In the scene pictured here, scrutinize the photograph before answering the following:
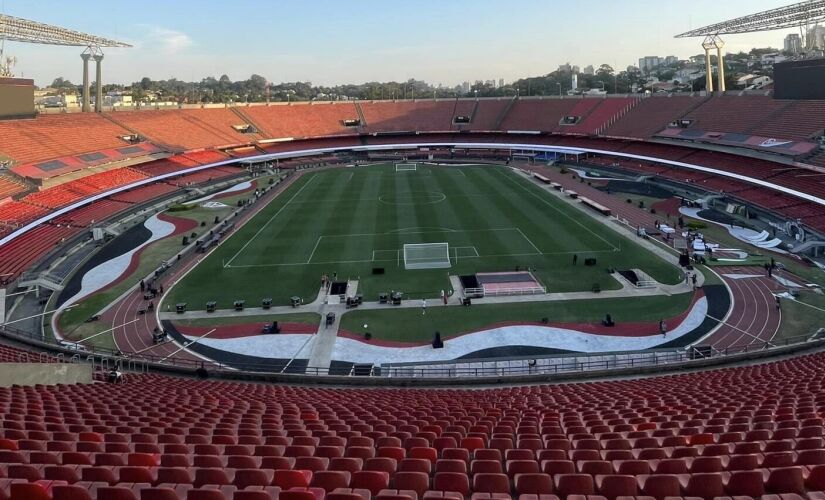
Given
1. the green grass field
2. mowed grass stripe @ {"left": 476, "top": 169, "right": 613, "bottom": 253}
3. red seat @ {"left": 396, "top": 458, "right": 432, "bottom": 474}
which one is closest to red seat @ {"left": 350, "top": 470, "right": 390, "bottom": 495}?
red seat @ {"left": 396, "top": 458, "right": 432, "bottom": 474}

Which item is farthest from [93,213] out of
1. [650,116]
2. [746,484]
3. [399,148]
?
[650,116]

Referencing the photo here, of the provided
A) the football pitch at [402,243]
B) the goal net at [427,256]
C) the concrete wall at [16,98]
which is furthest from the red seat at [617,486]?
the concrete wall at [16,98]

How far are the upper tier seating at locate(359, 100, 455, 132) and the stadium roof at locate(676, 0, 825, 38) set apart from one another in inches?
1749

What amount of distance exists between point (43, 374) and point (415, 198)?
141ft

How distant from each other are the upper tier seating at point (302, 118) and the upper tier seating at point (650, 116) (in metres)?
43.5

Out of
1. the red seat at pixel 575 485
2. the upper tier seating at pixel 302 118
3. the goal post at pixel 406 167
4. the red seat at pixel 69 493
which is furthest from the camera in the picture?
the upper tier seating at pixel 302 118

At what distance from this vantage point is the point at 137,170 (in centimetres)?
6894

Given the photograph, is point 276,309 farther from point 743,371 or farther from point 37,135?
point 37,135

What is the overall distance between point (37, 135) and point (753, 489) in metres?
73.3

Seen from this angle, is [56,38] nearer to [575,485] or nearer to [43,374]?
[43,374]

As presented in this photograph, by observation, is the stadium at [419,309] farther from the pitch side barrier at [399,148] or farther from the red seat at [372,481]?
the pitch side barrier at [399,148]

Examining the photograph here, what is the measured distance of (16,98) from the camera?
6078cm

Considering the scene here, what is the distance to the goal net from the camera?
123ft

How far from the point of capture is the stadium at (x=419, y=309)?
8.73 meters
